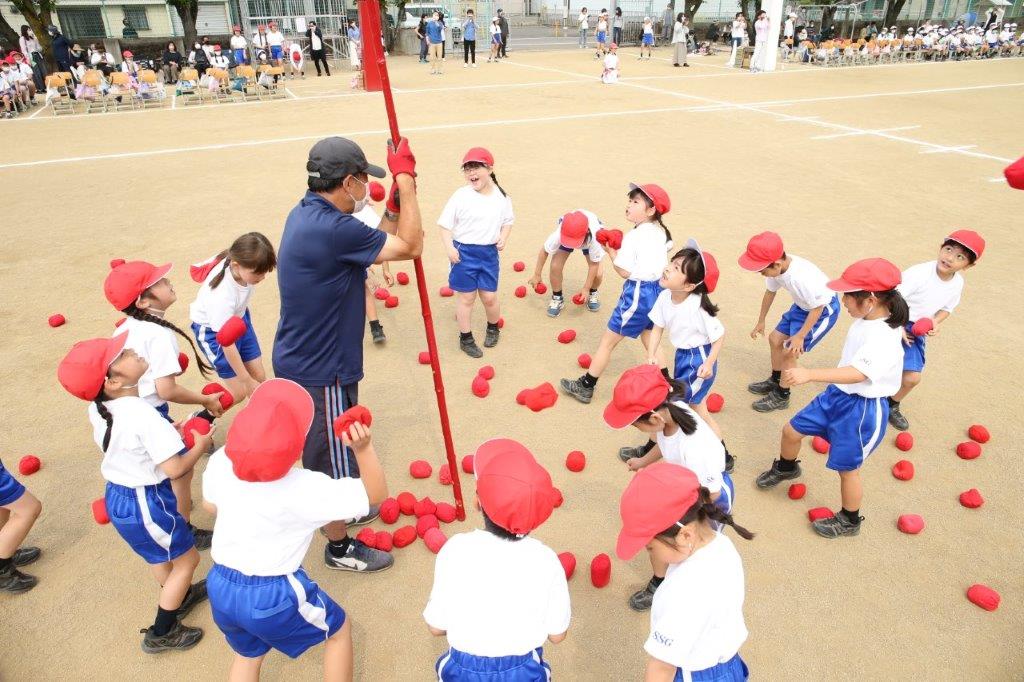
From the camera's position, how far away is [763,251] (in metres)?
4.81

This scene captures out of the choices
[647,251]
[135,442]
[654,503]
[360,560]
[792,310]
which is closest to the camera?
[654,503]

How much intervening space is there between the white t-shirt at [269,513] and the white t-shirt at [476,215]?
3.63 meters

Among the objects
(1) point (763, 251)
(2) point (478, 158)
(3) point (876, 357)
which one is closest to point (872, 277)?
(3) point (876, 357)

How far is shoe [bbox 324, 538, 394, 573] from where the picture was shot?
400cm

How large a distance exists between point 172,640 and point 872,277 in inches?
178

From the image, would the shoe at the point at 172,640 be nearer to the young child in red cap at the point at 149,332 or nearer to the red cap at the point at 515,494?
the young child in red cap at the point at 149,332

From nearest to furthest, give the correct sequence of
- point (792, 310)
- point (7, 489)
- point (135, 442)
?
point (135, 442), point (7, 489), point (792, 310)

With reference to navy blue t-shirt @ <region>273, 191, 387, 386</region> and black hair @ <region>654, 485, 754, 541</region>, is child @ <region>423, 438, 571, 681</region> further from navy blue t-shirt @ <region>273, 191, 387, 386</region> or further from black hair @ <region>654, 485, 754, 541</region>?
navy blue t-shirt @ <region>273, 191, 387, 386</region>

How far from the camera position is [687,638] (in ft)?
7.98

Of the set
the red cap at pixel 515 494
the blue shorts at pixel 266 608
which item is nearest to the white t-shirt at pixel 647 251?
the red cap at pixel 515 494

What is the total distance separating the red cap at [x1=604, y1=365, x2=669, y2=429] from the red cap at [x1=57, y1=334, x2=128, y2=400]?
2.53 m

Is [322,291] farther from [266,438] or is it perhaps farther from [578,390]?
[578,390]

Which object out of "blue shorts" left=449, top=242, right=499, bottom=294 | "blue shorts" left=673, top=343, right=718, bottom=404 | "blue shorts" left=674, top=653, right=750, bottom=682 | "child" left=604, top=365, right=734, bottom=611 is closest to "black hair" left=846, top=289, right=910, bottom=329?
"blue shorts" left=673, top=343, right=718, bottom=404

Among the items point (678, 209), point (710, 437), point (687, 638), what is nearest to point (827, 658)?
point (710, 437)
